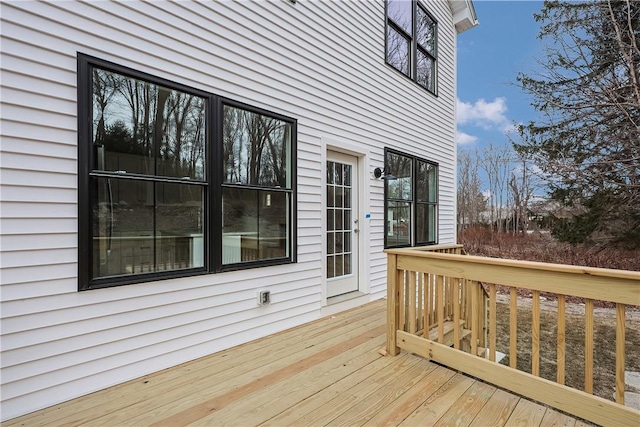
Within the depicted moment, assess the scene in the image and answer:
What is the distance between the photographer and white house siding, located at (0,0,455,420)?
6.13 ft

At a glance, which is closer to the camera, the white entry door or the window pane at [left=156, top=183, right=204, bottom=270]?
the window pane at [left=156, top=183, right=204, bottom=270]

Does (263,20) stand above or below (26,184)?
above

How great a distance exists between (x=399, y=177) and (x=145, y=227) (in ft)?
12.9

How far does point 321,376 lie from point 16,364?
6.24 ft

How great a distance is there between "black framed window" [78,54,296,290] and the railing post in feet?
3.94

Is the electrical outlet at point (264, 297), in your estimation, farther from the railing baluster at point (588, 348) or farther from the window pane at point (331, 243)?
the railing baluster at point (588, 348)

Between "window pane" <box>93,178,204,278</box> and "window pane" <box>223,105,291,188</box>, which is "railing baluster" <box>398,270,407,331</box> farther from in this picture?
"window pane" <box>93,178,204,278</box>

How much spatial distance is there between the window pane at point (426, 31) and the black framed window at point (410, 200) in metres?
2.22

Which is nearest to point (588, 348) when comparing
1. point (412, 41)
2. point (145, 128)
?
point (145, 128)

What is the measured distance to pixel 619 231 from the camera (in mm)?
7289

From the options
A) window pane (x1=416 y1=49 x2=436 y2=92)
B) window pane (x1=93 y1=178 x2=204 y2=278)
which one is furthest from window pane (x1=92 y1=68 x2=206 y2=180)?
window pane (x1=416 y1=49 x2=436 y2=92)

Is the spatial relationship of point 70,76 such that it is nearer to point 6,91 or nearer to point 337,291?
point 6,91

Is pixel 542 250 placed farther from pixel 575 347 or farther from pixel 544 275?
pixel 544 275

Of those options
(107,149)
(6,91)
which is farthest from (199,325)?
(6,91)
